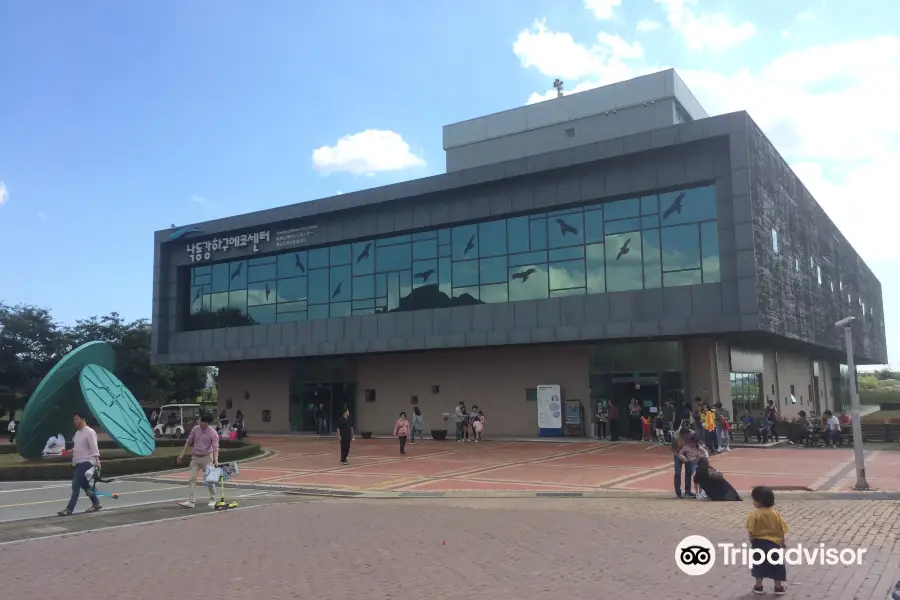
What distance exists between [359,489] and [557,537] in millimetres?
7012

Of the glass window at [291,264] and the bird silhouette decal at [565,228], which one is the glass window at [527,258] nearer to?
the bird silhouette decal at [565,228]

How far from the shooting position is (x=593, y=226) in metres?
28.8

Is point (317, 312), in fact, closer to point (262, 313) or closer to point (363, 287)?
point (363, 287)

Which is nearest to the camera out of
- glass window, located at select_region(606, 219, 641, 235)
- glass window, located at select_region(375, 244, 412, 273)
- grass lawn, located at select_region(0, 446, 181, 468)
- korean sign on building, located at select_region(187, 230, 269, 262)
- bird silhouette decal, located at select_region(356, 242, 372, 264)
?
grass lawn, located at select_region(0, 446, 181, 468)

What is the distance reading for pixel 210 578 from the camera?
745 centimetres

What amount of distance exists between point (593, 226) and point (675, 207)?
131 inches

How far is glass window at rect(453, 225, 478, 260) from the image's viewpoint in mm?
31922

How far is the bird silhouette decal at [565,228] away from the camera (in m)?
29.2

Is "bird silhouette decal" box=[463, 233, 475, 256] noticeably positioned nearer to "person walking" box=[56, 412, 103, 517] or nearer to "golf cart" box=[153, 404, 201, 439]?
"golf cart" box=[153, 404, 201, 439]

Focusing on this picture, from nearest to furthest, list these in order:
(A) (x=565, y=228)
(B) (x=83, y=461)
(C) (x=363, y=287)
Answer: (B) (x=83, y=461) < (A) (x=565, y=228) < (C) (x=363, y=287)

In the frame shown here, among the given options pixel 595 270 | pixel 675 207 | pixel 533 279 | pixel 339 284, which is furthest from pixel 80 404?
pixel 675 207

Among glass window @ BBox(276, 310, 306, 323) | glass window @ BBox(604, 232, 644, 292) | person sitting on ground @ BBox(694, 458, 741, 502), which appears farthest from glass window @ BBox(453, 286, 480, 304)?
person sitting on ground @ BBox(694, 458, 741, 502)

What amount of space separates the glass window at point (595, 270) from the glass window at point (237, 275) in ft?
66.4

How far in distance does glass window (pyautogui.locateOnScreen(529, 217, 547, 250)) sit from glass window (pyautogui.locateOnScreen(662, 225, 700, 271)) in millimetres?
5031
